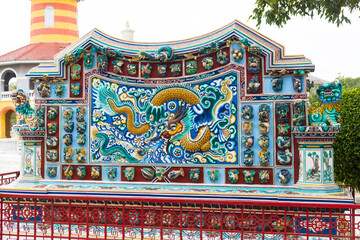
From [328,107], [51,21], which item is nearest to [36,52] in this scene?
[51,21]

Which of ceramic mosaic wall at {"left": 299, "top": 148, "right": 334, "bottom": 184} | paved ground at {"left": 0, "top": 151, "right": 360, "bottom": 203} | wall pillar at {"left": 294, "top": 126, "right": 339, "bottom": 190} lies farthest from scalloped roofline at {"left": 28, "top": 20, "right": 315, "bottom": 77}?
paved ground at {"left": 0, "top": 151, "right": 360, "bottom": 203}

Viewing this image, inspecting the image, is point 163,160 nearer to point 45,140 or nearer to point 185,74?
point 185,74

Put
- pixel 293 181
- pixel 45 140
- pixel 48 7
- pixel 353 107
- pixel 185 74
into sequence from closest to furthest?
pixel 293 181
pixel 185 74
pixel 45 140
pixel 353 107
pixel 48 7

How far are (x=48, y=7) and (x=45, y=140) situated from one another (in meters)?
20.3

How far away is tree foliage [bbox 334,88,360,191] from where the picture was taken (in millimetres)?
10609

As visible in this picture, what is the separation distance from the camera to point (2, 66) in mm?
27828

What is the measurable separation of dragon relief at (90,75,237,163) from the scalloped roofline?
0.71 metres

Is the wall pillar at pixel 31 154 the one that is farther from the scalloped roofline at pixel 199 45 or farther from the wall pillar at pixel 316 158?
the wall pillar at pixel 316 158

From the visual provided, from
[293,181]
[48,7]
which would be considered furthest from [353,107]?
[48,7]

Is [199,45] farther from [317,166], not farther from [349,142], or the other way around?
[349,142]

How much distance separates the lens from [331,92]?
689 cm

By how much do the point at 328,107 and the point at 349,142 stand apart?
423cm

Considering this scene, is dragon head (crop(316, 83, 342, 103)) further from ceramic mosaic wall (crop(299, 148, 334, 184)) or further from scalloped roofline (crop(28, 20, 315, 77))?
ceramic mosaic wall (crop(299, 148, 334, 184))

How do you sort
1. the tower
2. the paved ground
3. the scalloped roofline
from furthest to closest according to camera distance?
the tower, the paved ground, the scalloped roofline
